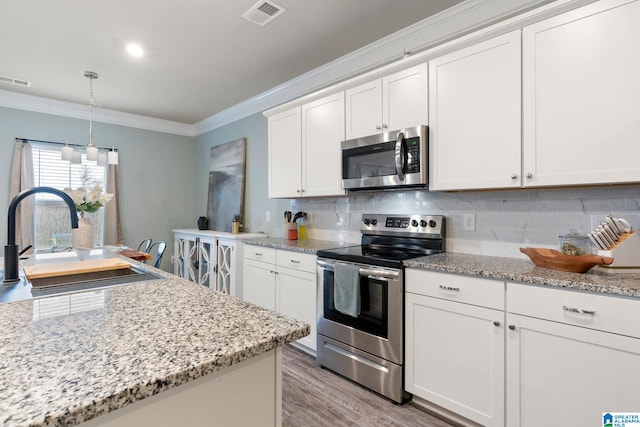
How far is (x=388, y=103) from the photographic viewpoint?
7.80 feet

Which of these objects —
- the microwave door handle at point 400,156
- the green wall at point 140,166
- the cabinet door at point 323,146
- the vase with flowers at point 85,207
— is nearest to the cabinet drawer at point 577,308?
the microwave door handle at point 400,156

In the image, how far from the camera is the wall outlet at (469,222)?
2256 mm

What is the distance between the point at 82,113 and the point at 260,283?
11.1ft

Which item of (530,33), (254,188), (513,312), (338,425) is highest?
(530,33)

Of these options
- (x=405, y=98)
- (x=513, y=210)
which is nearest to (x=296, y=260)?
(x=405, y=98)

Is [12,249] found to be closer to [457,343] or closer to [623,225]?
[457,343]

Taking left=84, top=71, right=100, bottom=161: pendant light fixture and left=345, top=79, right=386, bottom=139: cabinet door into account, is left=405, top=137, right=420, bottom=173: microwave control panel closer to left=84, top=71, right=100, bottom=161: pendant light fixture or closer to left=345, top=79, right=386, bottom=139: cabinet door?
left=345, top=79, right=386, bottom=139: cabinet door

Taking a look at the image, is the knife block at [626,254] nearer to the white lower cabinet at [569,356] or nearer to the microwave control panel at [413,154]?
the white lower cabinet at [569,356]

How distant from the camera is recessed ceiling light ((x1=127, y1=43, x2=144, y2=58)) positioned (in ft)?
8.94

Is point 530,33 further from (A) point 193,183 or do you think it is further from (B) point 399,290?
(A) point 193,183

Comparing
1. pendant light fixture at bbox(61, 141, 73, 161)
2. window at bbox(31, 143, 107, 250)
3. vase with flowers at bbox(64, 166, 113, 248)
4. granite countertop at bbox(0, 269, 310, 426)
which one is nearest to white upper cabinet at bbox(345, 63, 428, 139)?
granite countertop at bbox(0, 269, 310, 426)

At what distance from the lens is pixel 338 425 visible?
1859mm

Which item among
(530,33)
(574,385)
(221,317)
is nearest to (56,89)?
(221,317)

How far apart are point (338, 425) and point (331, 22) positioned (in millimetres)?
2654
